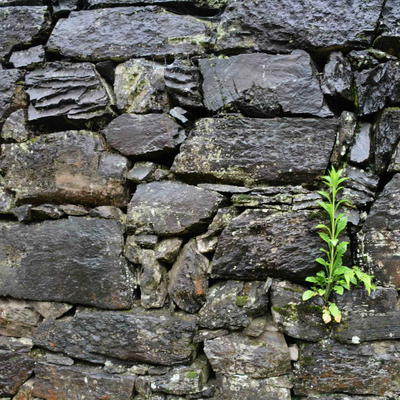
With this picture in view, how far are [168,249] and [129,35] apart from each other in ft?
5.58

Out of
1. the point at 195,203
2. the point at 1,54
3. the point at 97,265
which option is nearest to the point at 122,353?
the point at 97,265

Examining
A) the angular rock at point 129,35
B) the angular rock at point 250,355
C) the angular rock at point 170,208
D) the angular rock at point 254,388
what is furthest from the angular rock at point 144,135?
the angular rock at point 254,388

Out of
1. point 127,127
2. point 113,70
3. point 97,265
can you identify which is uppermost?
point 113,70

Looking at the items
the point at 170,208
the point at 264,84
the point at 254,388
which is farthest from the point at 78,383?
the point at 264,84

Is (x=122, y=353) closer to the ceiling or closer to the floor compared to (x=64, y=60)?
closer to the floor

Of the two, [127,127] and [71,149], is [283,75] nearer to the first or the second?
[127,127]

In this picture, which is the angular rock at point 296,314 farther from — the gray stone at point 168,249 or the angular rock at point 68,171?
the angular rock at point 68,171

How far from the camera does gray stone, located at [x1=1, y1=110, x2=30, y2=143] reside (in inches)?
113

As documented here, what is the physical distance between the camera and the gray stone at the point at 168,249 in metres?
2.56

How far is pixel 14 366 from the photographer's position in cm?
279

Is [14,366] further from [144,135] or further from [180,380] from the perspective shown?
[144,135]

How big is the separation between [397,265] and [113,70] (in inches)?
99.1

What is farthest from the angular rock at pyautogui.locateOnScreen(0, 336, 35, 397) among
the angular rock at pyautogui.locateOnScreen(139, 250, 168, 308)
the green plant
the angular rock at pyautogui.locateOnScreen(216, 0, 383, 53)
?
the angular rock at pyautogui.locateOnScreen(216, 0, 383, 53)

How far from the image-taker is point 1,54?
9.77ft
